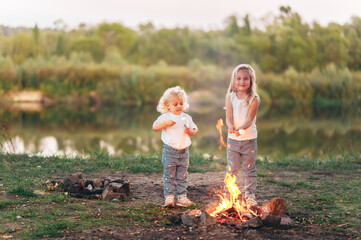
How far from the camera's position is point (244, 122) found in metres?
5.74

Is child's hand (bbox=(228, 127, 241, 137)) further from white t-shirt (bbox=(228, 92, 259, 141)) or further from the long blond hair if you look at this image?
the long blond hair

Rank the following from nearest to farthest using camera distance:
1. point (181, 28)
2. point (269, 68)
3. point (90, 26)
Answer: point (269, 68) → point (181, 28) → point (90, 26)

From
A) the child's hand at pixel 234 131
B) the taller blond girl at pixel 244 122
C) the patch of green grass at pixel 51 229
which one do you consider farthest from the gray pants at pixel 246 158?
the patch of green grass at pixel 51 229

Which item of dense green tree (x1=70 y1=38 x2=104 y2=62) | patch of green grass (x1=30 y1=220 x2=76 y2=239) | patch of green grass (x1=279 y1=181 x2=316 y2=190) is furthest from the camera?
dense green tree (x1=70 y1=38 x2=104 y2=62)

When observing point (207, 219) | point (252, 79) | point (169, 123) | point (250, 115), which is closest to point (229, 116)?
point (250, 115)

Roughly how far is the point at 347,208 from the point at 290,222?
1.34m

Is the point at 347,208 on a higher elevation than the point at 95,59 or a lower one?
lower

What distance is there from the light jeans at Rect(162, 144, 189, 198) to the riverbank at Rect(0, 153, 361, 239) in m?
0.30

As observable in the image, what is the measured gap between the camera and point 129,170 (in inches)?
322

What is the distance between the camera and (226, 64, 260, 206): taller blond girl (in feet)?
18.7

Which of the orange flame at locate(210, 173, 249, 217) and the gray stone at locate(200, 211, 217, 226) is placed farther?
the orange flame at locate(210, 173, 249, 217)

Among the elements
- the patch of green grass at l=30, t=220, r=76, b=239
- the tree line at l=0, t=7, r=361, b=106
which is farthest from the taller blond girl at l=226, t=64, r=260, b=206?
the tree line at l=0, t=7, r=361, b=106

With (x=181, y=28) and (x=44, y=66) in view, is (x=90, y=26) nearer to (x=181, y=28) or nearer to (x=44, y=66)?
(x=181, y=28)

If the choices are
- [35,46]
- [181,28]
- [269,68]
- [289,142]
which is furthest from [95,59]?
[289,142]
